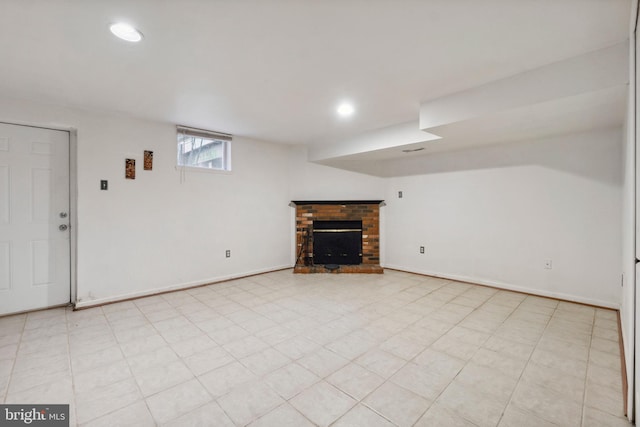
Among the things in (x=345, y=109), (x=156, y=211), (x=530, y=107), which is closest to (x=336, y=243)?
(x=345, y=109)

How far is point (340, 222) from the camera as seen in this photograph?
520cm

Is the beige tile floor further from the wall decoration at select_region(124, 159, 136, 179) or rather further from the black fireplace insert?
the black fireplace insert

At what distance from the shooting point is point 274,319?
2.95 metres

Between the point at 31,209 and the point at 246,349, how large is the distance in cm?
292

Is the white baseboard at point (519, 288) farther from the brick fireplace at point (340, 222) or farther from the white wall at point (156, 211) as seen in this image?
the white wall at point (156, 211)

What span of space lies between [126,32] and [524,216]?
14.7 feet

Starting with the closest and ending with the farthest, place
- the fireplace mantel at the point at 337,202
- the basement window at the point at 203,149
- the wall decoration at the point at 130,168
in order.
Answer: the wall decoration at the point at 130,168 < the basement window at the point at 203,149 < the fireplace mantel at the point at 337,202

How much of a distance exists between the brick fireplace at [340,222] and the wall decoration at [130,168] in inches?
98.5

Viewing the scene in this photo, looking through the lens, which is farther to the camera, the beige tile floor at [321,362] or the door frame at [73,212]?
the door frame at [73,212]

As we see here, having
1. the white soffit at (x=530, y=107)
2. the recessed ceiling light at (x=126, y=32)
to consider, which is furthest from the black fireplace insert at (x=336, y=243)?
the recessed ceiling light at (x=126, y=32)

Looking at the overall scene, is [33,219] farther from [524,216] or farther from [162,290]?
[524,216]

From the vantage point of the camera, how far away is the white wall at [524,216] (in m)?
3.18

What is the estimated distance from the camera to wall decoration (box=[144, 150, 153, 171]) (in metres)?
3.68

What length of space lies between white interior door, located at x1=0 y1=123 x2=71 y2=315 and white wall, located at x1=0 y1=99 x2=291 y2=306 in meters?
0.25
